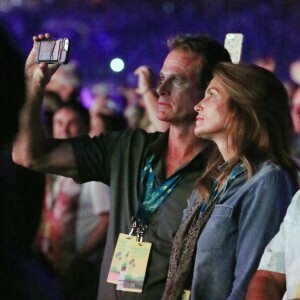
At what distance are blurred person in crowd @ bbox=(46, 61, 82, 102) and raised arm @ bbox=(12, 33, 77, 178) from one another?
41 cm

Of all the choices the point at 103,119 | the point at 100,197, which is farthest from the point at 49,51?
the point at 100,197

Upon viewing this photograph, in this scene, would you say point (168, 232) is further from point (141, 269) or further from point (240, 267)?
point (240, 267)

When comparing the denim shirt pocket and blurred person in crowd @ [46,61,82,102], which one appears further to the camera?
blurred person in crowd @ [46,61,82,102]

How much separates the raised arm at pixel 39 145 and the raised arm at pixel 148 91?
1.29ft

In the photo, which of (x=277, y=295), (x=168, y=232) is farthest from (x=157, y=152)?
(x=277, y=295)

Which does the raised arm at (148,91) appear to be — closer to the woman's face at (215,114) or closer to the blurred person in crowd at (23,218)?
the blurred person in crowd at (23,218)

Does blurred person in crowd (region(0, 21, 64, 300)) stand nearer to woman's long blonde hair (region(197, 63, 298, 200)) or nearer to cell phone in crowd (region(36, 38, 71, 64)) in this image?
cell phone in crowd (region(36, 38, 71, 64))

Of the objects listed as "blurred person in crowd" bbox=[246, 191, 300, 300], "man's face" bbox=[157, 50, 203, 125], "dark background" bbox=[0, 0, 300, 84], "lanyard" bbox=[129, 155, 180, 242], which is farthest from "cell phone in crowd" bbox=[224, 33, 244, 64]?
"blurred person in crowd" bbox=[246, 191, 300, 300]

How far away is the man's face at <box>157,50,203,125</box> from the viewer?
A: 2.43m

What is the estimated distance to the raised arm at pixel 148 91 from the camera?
2768mm

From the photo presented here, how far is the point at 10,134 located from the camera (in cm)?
132

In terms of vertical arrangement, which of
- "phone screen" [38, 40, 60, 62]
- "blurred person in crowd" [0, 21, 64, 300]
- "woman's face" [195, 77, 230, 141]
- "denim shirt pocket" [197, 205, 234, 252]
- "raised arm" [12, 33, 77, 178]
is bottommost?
"blurred person in crowd" [0, 21, 64, 300]

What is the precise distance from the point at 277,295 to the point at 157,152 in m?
0.88

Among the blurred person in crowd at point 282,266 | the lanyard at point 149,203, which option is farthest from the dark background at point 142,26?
the blurred person in crowd at point 282,266
